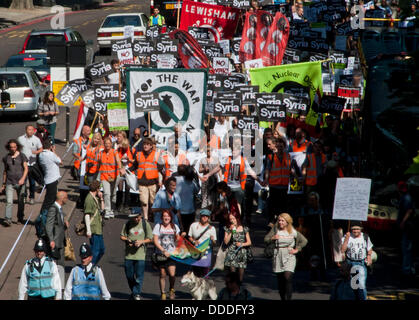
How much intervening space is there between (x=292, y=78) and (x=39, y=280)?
1004cm

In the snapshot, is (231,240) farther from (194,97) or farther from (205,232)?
(194,97)

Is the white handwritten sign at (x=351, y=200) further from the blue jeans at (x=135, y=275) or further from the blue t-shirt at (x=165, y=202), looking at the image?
the blue t-shirt at (x=165, y=202)

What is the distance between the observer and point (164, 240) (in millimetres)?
12930

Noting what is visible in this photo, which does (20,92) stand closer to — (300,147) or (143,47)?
(143,47)

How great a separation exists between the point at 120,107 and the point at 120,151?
46.9 inches

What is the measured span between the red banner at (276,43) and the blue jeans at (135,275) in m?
11.6

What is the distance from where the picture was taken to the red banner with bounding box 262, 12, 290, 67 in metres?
23.2

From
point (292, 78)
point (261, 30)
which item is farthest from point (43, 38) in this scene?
point (292, 78)

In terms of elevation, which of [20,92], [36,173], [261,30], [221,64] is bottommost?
[36,173]

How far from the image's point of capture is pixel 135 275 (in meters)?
12.7

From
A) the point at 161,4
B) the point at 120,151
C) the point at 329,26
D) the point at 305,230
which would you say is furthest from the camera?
the point at 161,4

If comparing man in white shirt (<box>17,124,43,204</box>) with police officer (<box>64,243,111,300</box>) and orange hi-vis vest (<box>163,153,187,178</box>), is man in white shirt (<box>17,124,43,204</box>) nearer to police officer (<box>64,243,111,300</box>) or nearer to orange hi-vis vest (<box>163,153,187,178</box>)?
orange hi-vis vest (<box>163,153,187,178</box>)

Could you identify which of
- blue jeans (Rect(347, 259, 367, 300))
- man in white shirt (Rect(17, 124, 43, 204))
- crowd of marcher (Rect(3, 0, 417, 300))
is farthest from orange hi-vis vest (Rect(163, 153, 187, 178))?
blue jeans (Rect(347, 259, 367, 300))
